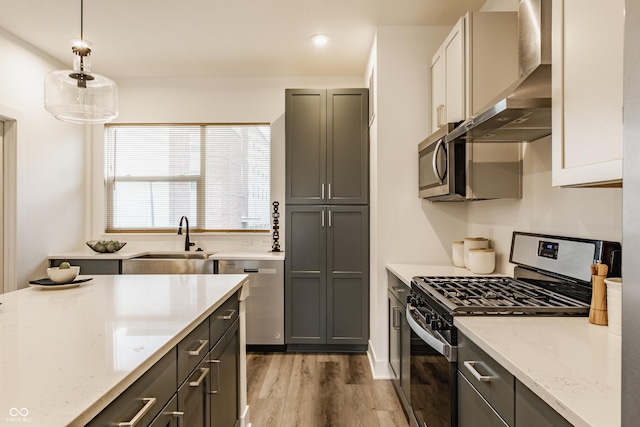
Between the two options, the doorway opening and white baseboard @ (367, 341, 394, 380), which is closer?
white baseboard @ (367, 341, 394, 380)

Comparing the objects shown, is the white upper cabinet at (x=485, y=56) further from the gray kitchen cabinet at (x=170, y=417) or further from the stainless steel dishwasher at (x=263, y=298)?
the stainless steel dishwasher at (x=263, y=298)

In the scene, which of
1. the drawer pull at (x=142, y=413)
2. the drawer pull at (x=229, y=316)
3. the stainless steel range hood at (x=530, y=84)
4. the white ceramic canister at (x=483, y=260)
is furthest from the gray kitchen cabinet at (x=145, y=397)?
the white ceramic canister at (x=483, y=260)

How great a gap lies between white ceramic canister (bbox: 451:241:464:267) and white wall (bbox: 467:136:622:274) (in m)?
0.18

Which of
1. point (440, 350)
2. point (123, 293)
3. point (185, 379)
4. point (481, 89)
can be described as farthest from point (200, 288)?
point (481, 89)

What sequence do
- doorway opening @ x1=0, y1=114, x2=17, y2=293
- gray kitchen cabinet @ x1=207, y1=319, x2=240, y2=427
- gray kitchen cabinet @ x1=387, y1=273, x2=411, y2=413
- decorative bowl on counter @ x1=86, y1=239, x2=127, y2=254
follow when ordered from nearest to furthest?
gray kitchen cabinet @ x1=207, y1=319, x2=240, y2=427 → gray kitchen cabinet @ x1=387, y1=273, x2=411, y2=413 → doorway opening @ x1=0, y1=114, x2=17, y2=293 → decorative bowl on counter @ x1=86, y1=239, x2=127, y2=254

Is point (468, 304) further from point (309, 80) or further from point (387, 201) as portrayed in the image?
point (309, 80)

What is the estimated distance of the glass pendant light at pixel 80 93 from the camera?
6.66 feet

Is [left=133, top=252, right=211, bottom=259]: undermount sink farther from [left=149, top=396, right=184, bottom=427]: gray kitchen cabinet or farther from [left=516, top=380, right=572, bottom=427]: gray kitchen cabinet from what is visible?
[left=516, top=380, right=572, bottom=427]: gray kitchen cabinet

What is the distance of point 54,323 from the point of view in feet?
4.44

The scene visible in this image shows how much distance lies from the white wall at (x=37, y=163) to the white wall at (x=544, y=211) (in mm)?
3714

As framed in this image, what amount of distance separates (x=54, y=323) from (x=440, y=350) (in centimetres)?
140

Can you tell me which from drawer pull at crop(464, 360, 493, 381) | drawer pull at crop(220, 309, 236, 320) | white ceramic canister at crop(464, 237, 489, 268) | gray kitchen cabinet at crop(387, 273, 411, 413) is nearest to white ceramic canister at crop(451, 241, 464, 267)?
white ceramic canister at crop(464, 237, 489, 268)

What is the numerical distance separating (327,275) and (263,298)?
631 mm

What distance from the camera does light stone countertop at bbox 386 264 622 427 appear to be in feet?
2.60
